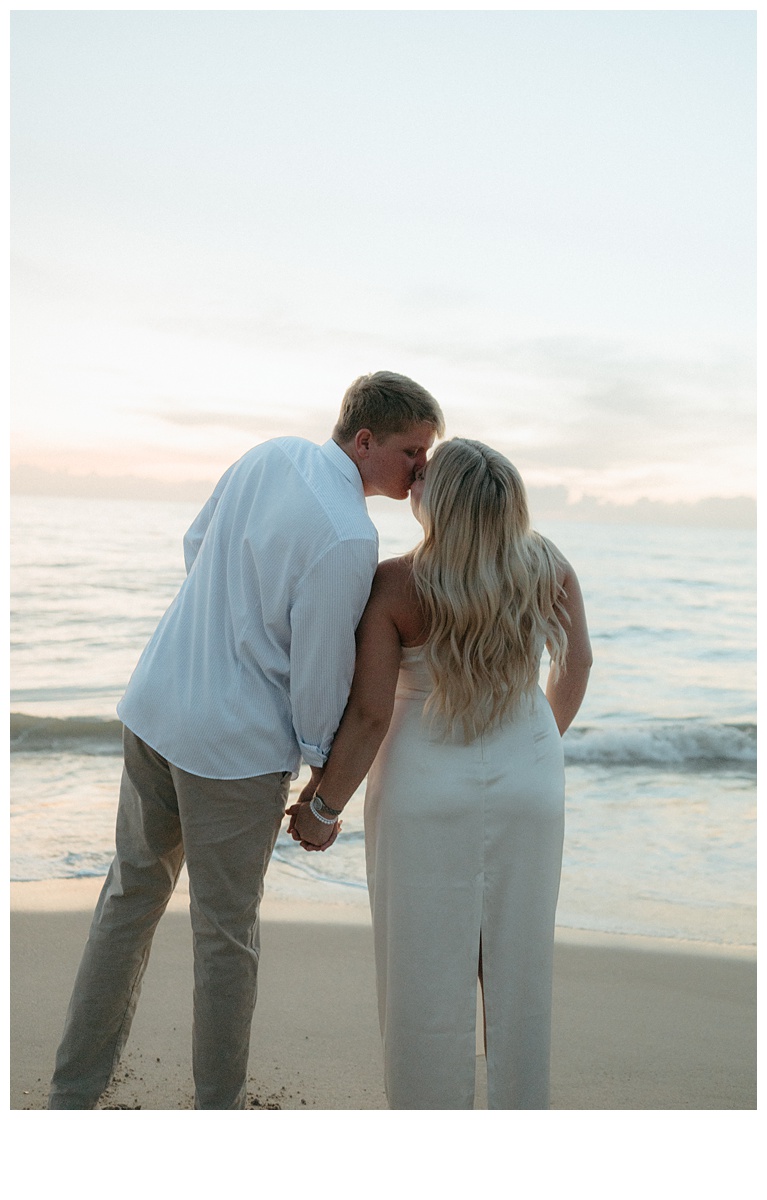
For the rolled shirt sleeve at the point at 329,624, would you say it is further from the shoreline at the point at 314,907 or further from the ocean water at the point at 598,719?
the ocean water at the point at 598,719

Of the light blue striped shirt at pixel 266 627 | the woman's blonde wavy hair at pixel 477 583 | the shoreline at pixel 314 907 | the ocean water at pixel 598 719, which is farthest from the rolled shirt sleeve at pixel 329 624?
the ocean water at pixel 598 719

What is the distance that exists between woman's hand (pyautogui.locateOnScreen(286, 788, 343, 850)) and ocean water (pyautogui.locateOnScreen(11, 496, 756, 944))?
2.43 m

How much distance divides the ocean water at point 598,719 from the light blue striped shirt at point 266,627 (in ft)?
8.81

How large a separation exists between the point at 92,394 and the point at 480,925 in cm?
1800

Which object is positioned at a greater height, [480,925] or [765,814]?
[765,814]

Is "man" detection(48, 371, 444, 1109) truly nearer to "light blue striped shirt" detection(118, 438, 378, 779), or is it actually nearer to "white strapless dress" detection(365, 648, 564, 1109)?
"light blue striped shirt" detection(118, 438, 378, 779)

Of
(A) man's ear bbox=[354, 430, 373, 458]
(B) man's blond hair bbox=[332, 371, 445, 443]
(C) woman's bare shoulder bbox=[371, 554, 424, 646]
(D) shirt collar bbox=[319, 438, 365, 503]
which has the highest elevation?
(B) man's blond hair bbox=[332, 371, 445, 443]

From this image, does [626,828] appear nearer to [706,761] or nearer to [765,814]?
[706,761]

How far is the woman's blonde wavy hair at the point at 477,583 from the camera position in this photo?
6.70 feet

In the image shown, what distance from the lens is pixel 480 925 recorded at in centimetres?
219

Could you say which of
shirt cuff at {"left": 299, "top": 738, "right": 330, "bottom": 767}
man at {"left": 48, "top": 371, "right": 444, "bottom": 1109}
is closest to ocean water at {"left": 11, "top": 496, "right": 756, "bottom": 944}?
man at {"left": 48, "top": 371, "right": 444, "bottom": 1109}

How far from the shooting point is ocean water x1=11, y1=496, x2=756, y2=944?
195 inches

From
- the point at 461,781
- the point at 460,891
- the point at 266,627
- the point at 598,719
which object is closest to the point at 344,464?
the point at 266,627
